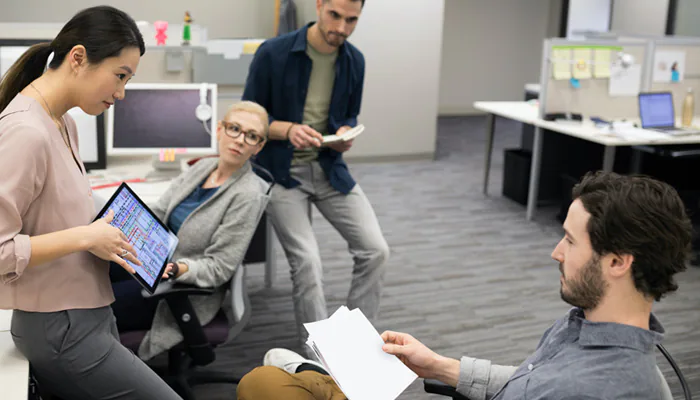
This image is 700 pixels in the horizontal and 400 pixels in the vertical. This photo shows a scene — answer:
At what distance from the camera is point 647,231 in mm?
1232

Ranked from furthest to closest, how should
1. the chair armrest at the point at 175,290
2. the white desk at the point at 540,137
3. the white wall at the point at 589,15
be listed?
the white wall at the point at 589,15, the white desk at the point at 540,137, the chair armrest at the point at 175,290

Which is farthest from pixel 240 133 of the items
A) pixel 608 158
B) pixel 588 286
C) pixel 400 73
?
pixel 400 73

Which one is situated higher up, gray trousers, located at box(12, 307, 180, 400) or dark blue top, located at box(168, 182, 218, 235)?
dark blue top, located at box(168, 182, 218, 235)

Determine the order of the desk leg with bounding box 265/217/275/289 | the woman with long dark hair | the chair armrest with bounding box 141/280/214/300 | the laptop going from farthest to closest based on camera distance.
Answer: the laptop, the desk leg with bounding box 265/217/275/289, the chair armrest with bounding box 141/280/214/300, the woman with long dark hair

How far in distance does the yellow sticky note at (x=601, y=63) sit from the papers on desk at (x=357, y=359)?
11.8 feet

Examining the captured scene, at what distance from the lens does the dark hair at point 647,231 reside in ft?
4.05

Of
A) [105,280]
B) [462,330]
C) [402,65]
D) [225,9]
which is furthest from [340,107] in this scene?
[225,9]

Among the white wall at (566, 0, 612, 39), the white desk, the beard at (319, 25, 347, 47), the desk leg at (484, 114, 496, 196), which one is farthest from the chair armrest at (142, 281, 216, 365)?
the white wall at (566, 0, 612, 39)

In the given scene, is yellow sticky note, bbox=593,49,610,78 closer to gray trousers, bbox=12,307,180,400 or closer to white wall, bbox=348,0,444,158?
white wall, bbox=348,0,444,158

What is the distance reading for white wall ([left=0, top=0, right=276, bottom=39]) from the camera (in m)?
6.47

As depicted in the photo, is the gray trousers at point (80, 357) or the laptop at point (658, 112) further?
the laptop at point (658, 112)

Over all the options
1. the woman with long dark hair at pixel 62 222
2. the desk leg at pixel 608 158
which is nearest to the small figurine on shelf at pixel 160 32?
the woman with long dark hair at pixel 62 222

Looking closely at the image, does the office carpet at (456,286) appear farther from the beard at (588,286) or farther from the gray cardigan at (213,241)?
the beard at (588,286)

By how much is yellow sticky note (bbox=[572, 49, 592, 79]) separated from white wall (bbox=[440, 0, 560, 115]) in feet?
14.2
